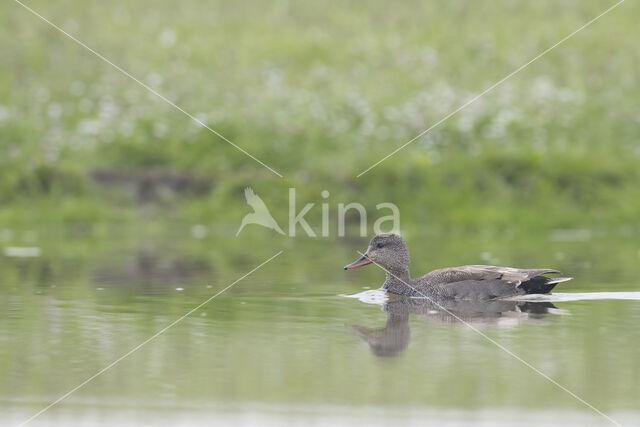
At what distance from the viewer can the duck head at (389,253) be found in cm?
1108

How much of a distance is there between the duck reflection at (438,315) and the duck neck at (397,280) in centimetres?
36

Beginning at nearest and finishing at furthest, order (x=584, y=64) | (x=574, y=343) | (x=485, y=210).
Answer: (x=574, y=343) < (x=485, y=210) < (x=584, y=64)

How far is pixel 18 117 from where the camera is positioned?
23688 mm

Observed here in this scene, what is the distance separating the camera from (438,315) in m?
9.30

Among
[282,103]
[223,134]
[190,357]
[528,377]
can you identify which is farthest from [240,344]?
[282,103]

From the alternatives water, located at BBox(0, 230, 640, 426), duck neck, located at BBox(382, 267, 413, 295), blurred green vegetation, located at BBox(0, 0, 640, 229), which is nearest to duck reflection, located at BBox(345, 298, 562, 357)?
water, located at BBox(0, 230, 640, 426)

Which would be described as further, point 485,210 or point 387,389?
point 485,210

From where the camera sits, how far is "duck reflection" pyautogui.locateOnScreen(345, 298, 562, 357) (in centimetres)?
775

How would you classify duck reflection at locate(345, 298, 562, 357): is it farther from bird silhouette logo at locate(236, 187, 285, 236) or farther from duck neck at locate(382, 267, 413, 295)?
bird silhouette logo at locate(236, 187, 285, 236)

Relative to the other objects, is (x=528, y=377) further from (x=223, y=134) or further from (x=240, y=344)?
(x=223, y=134)

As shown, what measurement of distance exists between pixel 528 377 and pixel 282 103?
733 inches

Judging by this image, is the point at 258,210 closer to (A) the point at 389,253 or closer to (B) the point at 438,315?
(A) the point at 389,253

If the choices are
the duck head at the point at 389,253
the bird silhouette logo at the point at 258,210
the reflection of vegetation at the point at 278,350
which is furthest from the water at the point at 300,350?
the bird silhouette logo at the point at 258,210

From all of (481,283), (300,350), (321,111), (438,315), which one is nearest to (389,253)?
(481,283)
